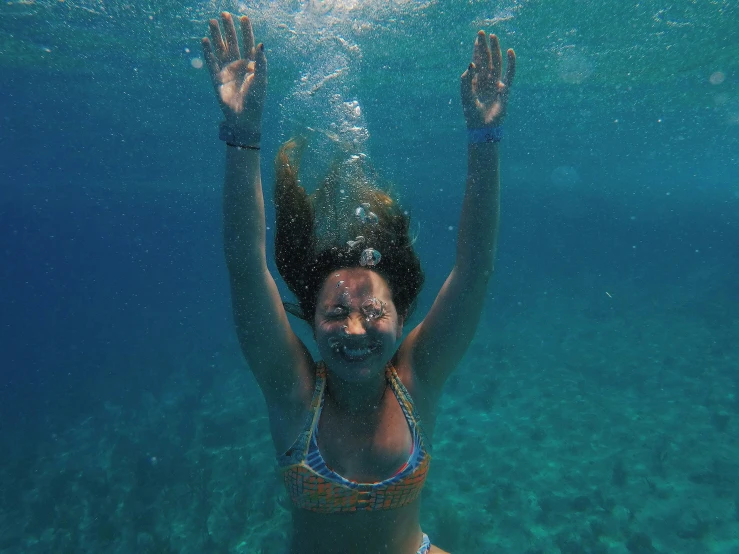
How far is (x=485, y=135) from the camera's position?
98.7 inches

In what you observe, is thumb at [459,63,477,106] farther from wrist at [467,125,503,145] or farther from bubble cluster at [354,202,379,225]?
bubble cluster at [354,202,379,225]

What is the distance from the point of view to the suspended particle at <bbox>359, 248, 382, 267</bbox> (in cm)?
272

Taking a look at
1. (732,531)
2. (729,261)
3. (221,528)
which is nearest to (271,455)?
(221,528)

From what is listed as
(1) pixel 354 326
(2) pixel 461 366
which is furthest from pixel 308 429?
(2) pixel 461 366

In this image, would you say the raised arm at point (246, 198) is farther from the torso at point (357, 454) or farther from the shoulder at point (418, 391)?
the shoulder at point (418, 391)

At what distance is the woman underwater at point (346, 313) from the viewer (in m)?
2.25

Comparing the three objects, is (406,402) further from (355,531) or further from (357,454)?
(355,531)

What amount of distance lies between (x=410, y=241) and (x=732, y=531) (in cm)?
812

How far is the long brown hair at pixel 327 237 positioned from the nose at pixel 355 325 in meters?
0.37

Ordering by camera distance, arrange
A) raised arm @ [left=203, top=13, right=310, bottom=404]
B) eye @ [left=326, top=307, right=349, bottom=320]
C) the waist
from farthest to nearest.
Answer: the waist < eye @ [left=326, top=307, right=349, bottom=320] < raised arm @ [left=203, top=13, right=310, bottom=404]

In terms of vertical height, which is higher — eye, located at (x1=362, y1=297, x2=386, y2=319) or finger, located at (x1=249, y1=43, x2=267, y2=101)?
finger, located at (x1=249, y1=43, x2=267, y2=101)

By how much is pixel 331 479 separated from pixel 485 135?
2.03m

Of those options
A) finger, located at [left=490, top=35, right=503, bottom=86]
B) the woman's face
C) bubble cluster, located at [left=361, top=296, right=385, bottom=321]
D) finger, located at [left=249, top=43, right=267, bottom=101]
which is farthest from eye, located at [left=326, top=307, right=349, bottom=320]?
finger, located at [left=490, top=35, right=503, bottom=86]

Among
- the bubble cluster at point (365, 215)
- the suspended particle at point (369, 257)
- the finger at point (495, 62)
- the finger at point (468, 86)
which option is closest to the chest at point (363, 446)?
the suspended particle at point (369, 257)
